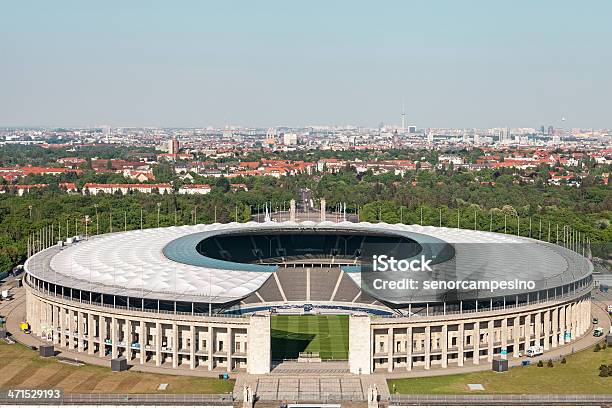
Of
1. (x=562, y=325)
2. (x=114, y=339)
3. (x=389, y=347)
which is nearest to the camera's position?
(x=389, y=347)

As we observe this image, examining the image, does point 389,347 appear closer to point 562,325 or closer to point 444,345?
point 444,345

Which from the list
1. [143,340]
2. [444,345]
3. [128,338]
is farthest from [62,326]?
[444,345]

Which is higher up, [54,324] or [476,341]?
[476,341]

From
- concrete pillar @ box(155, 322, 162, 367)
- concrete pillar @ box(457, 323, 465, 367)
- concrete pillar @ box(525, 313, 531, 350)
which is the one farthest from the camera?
concrete pillar @ box(525, 313, 531, 350)

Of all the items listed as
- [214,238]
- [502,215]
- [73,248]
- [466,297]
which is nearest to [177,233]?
[214,238]

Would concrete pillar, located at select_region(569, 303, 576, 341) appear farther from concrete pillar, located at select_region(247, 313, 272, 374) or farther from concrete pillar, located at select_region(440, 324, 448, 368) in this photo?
concrete pillar, located at select_region(247, 313, 272, 374)

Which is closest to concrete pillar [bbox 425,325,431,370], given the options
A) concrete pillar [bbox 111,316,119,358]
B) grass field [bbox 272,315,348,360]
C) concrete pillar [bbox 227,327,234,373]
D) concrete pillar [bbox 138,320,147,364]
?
grass field [bbox 272,315,348,360]
